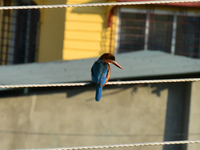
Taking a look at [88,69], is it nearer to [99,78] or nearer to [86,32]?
[86,32]

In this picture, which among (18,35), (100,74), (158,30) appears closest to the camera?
(100,74)

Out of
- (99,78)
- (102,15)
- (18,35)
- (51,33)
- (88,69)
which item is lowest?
(88,69)

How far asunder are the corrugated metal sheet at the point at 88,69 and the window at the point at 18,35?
12.1 ft

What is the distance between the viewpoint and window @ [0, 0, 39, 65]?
1053cm

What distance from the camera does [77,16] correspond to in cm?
827

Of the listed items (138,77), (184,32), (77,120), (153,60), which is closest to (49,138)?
(77,120)

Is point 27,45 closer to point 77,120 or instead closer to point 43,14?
point 43,14

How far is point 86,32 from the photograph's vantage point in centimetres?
829

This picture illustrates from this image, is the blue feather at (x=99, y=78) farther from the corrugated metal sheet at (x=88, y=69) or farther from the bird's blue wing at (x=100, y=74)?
the corrugated metal sheet at (x=88, y=69)

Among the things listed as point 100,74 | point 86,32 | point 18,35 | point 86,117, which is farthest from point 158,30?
point 100,74

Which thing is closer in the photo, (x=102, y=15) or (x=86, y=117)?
(x=86, y=117)

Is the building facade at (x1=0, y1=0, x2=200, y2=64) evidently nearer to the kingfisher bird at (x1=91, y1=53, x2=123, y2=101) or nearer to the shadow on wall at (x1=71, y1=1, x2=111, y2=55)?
the shadow on wall at (x1=71, y1=1, x2=111, y2=55)

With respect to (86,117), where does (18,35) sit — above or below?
above

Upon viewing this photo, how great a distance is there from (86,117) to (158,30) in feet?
10.2
